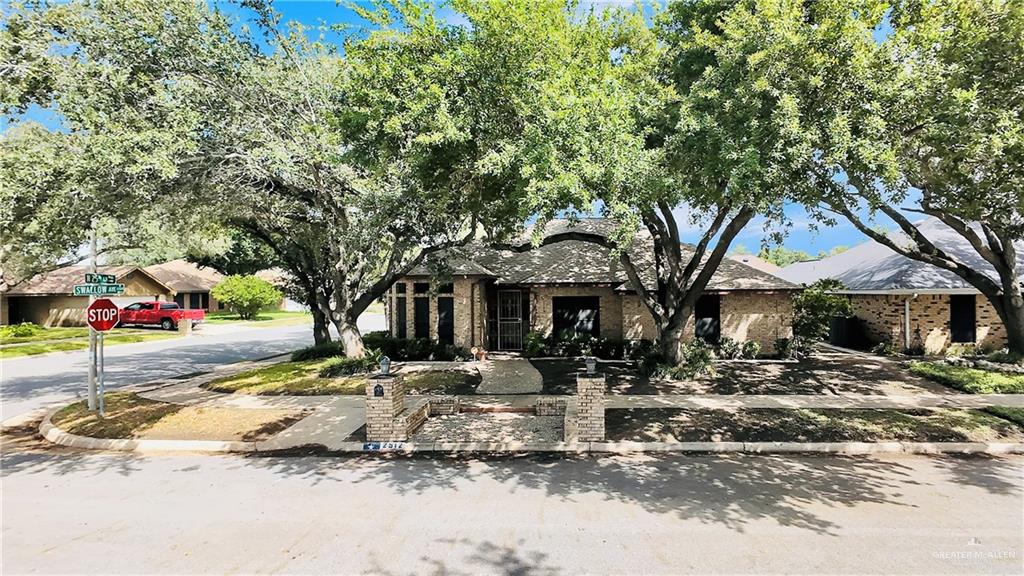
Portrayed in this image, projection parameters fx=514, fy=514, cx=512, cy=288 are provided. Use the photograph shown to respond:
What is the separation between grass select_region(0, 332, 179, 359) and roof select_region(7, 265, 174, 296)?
29.4 feet

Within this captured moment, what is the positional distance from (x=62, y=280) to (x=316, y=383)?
3748cm

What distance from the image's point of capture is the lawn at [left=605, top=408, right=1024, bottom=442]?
9.01 meters

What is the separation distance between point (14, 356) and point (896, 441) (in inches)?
1267

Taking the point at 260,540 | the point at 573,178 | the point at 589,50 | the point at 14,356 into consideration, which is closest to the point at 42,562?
the point at 260,540

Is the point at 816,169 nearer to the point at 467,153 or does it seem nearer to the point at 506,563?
the point at 467,153

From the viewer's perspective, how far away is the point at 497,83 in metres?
9.05

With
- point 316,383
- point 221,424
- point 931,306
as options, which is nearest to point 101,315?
point 221,424

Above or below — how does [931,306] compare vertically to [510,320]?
above

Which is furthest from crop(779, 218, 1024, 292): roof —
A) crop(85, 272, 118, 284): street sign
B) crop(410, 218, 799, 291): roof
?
crop(85, 272, 118, 284): street sign

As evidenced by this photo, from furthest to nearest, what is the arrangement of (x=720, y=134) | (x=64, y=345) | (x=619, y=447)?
(x=64, y=345)
(x=619, y=447)
(x=720, y=134)

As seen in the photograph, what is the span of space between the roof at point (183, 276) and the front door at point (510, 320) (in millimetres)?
34228

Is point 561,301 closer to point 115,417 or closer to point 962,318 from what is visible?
point 962,318

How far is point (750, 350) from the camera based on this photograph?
58.3ft

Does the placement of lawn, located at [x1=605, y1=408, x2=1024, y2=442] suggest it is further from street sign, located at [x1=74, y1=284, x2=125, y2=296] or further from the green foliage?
street sign, located at [x1=74, y1=284, x2=125, y2=296]
